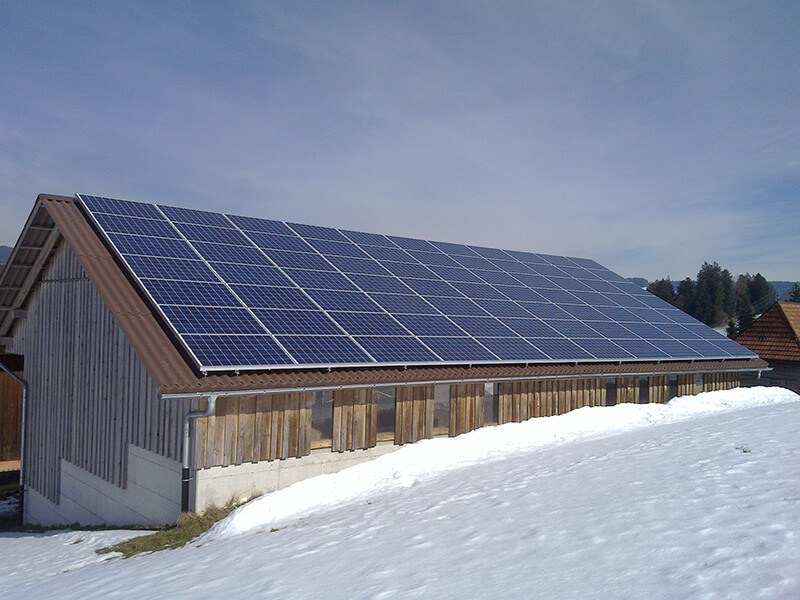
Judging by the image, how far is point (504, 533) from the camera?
356 inches

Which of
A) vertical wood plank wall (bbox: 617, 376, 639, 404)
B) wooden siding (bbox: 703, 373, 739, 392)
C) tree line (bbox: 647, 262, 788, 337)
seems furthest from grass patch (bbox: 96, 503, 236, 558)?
tree line (bbox: 647, 262, 788, 337)

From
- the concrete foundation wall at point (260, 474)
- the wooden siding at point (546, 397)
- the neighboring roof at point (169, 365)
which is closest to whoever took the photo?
the neighboring roof at point (169, 365)

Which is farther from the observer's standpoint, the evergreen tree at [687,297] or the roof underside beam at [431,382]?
the evergreen tree at [687,297]

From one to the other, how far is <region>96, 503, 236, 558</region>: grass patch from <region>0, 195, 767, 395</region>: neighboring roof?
2.51 m

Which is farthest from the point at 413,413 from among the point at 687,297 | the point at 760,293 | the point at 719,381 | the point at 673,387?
the point at 760,293

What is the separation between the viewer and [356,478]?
551 inches

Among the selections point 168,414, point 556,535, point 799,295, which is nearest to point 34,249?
point 168,414

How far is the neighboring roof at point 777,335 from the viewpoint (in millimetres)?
30453

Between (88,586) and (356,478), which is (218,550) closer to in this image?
(88,586)

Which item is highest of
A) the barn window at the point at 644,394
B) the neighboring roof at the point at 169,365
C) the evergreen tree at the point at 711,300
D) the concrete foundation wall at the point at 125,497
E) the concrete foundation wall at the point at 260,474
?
the evergreen tree at the point at 711,300

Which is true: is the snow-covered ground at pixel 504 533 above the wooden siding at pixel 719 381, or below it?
below

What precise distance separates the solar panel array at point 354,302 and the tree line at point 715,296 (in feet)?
247

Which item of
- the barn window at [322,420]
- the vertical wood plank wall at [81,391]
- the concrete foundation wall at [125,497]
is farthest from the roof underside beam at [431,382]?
the concrete foundation wall at [125,497]

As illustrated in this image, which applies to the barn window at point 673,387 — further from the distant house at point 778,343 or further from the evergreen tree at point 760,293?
the evergreen tree at point 760,293
